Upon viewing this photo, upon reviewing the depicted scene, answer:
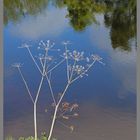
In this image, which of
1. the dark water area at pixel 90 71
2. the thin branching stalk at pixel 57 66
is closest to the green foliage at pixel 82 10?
the dark water area at pixel 90 71

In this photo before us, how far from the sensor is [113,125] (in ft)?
7.47

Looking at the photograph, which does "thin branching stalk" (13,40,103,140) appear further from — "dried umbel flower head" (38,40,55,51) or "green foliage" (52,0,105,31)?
"green foliage" (52,0,105,31)

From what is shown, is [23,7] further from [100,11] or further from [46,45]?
[100,11]

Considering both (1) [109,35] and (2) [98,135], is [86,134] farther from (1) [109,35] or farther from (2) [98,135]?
(1) [109,35]

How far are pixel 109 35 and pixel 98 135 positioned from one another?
0.57m

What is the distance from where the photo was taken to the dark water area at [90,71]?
2256 millimetres

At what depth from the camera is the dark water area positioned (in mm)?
2256

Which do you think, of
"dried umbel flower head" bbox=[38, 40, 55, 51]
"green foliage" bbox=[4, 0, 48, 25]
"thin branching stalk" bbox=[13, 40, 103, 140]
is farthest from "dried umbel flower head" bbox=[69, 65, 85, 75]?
"green foliage" bbox=[4, 0, 48, 25]

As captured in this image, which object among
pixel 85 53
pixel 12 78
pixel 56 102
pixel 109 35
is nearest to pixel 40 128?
pixel 56 102

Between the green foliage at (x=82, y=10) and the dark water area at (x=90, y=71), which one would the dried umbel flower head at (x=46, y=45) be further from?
the green foliage at (x=82, y=10)

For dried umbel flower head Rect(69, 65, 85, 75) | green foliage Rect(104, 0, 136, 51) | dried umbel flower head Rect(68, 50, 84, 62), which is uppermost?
green foliage Rect(104, 0, 136, 51)

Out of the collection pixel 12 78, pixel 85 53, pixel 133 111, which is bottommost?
pixel 133 111

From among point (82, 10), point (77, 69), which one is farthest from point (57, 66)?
point (82, 10)

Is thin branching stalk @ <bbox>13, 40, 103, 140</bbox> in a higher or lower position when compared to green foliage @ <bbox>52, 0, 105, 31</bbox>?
lower
